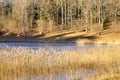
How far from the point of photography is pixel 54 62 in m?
17.3

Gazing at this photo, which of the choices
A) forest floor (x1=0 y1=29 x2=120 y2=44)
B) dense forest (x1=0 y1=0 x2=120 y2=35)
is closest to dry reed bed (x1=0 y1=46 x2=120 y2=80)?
forest floor (x1=0 y1=29 x2=120 y2=44)

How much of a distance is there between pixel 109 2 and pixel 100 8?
1.82 meters

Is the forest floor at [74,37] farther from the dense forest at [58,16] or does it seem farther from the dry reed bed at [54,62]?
the dry reed bed at [54,62]

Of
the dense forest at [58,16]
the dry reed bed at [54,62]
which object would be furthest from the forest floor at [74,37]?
the dry reed bed at [54,62]

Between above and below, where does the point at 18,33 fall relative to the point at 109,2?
below

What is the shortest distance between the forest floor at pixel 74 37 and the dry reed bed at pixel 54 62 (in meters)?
26.8

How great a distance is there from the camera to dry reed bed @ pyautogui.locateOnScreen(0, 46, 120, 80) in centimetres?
1554

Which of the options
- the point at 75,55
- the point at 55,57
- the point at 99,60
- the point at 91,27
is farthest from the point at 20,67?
the point at 91,27

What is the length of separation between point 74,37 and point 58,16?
1545 centimetres

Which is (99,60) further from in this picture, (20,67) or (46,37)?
(46,37)

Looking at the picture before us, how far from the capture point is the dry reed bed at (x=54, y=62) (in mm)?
15539

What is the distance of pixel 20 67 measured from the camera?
16.1 meters

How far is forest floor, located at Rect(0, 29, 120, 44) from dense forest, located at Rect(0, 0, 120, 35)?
5.28 feet

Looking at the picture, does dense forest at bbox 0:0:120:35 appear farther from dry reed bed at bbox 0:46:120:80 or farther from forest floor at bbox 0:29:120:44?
dry reed bed at bbox 0:46:120:80
